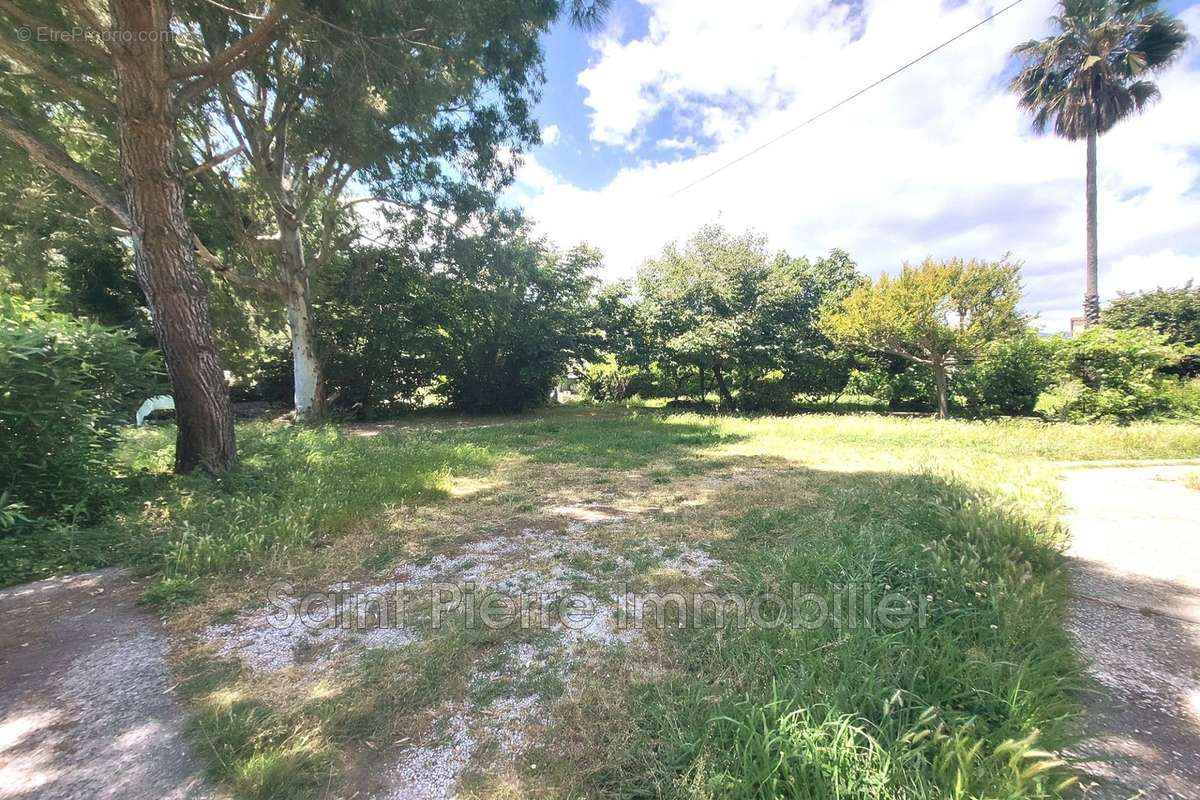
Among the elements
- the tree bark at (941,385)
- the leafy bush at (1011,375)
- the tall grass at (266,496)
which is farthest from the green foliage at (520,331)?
the leafy bush at (1011,375)

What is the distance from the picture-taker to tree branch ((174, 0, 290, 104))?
4.24 metres

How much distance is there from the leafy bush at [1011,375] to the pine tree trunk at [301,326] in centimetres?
1519

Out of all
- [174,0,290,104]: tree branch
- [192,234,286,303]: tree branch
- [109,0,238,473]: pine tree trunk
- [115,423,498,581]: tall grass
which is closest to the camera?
[115,423,498,581]: tall grass

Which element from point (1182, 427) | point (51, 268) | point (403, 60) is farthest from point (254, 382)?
point (1182, 427)

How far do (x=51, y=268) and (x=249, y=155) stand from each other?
5894mm

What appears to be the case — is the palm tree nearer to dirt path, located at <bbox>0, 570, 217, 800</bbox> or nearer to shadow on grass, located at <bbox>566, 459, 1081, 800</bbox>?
shadow on grass, located at <bbox>566, 459, 1081, 800</bbox>

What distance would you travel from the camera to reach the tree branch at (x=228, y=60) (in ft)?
13.9

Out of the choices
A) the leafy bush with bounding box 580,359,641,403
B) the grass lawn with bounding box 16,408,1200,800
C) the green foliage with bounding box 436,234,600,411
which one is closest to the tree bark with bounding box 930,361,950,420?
the grass lawn with bounding box 16,408,1200,800

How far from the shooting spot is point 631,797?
4.53 feet

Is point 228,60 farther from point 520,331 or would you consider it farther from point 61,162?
point 520,331

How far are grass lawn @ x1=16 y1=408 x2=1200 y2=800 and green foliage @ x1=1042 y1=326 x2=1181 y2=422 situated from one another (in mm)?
6155

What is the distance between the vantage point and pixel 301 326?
1010 centimetres

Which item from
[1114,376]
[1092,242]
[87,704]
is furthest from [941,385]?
[87,704]

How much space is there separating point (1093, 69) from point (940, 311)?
416 inches
